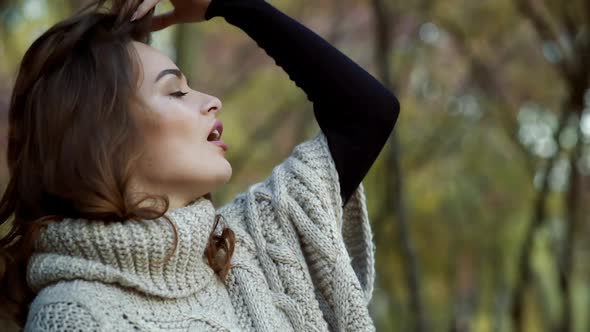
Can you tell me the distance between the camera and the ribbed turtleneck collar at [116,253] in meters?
1.58

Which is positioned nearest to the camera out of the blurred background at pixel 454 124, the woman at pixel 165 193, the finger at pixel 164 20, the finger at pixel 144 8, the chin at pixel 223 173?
the woman at pixel 165 193

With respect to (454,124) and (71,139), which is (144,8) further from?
(454,124)

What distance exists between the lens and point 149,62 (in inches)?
69.1

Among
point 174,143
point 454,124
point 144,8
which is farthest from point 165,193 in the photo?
point 454,124

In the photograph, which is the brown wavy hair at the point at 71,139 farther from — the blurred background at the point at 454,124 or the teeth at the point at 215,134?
the blurred background at the point at 454,124

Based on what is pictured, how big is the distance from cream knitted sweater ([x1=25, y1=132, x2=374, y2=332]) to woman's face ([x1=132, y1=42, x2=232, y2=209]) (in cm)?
6

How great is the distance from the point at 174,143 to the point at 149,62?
0.18m

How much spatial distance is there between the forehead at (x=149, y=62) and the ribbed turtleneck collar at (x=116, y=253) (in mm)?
275

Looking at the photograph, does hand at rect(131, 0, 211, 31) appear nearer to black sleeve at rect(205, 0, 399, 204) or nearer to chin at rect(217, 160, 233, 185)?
black sleeve at rect(205, 0, 399, 204)

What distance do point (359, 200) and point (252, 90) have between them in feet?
17.3

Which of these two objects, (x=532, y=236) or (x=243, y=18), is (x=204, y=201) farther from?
(x=532, y=236)

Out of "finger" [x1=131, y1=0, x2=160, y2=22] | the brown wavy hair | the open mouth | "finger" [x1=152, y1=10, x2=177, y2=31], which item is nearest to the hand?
"finger" [x1=152, y1=10, x2=177, y2=31]

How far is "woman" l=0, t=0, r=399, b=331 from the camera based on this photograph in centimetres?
161

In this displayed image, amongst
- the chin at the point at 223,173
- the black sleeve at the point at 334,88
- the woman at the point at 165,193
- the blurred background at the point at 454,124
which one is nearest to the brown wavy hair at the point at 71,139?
the woman at the point at 165,193
